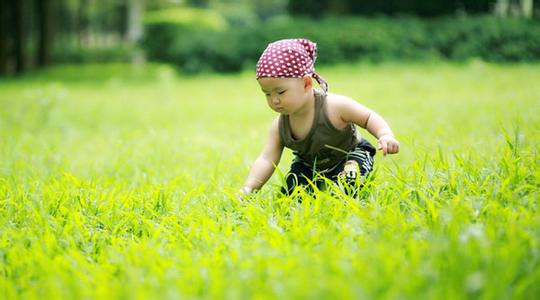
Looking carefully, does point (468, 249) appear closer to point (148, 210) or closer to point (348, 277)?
point (348, 277)

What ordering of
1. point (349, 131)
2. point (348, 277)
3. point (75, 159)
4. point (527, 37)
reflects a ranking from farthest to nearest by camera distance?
1. point (527, 37)
2. point (75, 159)
3. point (349, 131)
4. point (348, 277)

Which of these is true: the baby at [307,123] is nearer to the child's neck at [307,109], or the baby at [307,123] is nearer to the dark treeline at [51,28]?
the child's neck at [307,109]

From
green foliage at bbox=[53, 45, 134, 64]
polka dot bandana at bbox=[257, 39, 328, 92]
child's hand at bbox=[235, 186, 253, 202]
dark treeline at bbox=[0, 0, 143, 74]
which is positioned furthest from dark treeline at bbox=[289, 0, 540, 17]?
green foliage at bbox=[53, 45, 134, 64]

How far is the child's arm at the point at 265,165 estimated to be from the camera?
10.1ft

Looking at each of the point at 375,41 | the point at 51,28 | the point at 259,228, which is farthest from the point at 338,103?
the point at 51,28

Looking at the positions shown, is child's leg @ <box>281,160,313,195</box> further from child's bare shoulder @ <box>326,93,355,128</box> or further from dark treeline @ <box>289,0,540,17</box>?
dark treeline @ <box>289,0,540,17</box>

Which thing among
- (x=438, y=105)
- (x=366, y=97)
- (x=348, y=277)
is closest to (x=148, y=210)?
(x=348, y=277)

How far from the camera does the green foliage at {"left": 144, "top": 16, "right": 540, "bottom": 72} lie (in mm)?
15078

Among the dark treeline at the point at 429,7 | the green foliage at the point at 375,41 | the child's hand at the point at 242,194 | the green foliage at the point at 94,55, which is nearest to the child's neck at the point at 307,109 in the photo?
the child's hand at the point at 242,194

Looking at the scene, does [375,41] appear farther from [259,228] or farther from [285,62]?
[259,228]

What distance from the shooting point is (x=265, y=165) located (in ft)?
10.2

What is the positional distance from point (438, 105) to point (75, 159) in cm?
490

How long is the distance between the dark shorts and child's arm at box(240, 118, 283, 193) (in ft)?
0.40

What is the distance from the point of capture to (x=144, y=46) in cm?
2244
